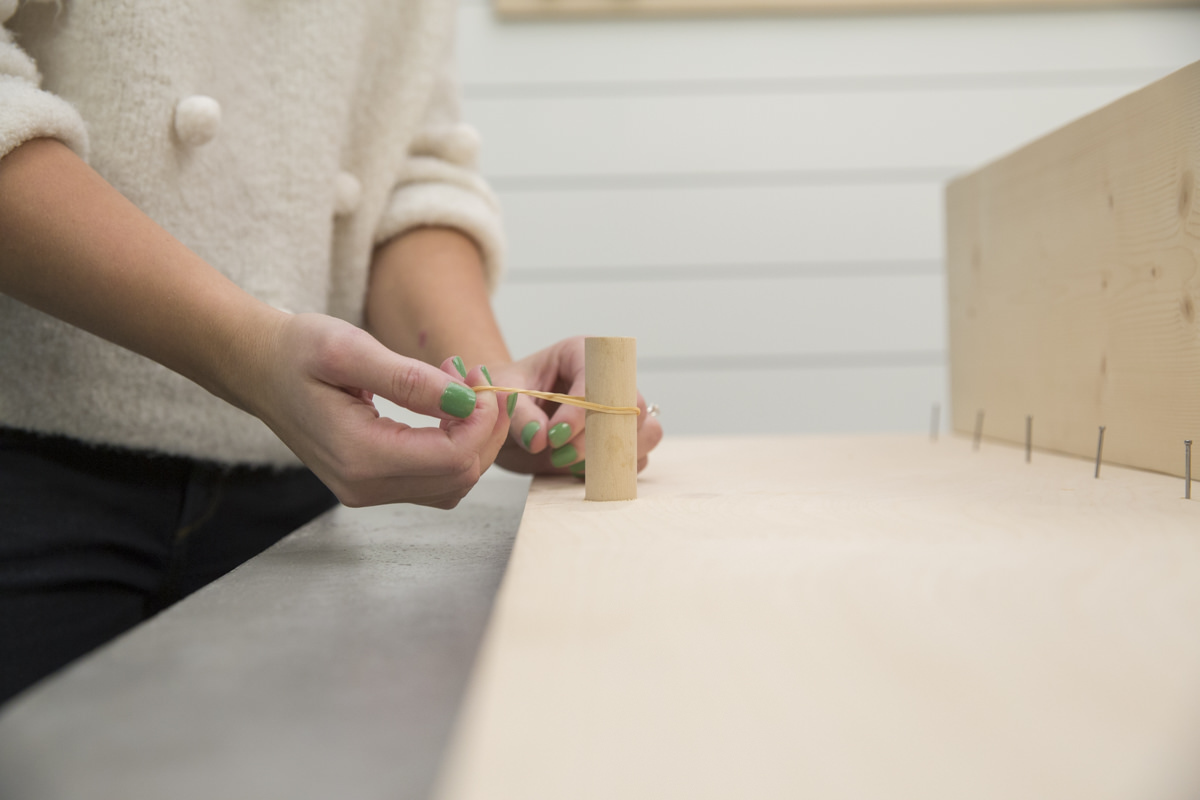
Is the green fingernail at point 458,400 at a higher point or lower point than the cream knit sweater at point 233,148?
lower

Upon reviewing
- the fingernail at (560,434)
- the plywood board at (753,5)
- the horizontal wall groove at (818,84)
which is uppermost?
the plywood board at (753,5)

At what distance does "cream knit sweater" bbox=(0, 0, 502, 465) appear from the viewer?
23.6 inches

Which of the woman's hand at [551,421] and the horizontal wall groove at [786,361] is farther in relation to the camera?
the horizontal wall groove at [786,361]

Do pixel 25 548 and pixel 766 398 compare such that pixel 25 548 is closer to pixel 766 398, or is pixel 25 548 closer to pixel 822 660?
pixel 822 660

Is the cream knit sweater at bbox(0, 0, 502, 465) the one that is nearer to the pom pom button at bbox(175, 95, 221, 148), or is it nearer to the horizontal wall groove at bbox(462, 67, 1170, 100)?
the pom pom button at bbox(175, 95, 221, 148)

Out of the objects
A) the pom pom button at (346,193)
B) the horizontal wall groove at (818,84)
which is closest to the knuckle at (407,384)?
the pom pom button at (346,193)

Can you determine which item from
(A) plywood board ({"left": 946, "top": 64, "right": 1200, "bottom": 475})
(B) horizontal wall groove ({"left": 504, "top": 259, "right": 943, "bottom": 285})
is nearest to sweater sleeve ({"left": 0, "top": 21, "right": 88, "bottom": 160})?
(A) plywood board ({"left": 946, "top": 64, "right": 1200, "bottom": 475})

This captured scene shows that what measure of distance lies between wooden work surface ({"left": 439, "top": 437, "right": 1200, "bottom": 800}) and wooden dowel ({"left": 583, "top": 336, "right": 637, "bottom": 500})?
0.07 meters

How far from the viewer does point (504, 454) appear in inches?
28.0

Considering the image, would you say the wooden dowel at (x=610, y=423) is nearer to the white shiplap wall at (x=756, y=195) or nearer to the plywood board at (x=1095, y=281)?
the plywood board at (x=1095, y=281)

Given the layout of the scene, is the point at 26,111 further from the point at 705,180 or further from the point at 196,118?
the point at 705,180

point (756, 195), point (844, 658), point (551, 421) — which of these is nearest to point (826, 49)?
point (756, 195)

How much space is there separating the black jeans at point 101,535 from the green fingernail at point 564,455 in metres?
0.28

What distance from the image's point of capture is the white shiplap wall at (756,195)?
1.49m
